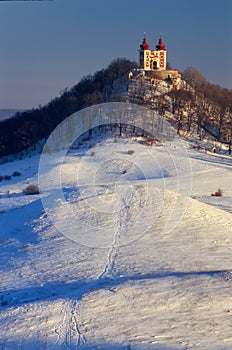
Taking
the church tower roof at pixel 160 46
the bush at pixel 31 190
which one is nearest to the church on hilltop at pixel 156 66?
the church tower roof at pixel 160 46

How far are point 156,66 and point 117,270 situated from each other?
196 feet

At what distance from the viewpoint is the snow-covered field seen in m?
10.6

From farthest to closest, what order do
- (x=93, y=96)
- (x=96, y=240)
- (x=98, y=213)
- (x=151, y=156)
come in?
(x=93, y=96), (x=151, y=156), (x=98, y=213), (x=96, y=240)

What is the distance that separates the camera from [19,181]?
116 ft

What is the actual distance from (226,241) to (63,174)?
18487 mm

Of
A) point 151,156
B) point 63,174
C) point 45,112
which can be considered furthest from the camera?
point 45,112

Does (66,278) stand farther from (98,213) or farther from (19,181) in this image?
(19,181)

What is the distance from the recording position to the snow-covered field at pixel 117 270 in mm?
10562

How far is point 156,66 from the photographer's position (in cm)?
7006

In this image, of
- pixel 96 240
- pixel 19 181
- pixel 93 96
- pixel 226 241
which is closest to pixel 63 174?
pixel 19 181

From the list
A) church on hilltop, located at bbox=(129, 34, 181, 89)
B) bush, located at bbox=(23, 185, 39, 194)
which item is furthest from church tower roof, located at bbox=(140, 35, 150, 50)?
bush, located at bbox=(23, 185, 39, 194)

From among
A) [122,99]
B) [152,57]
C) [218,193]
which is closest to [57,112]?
[122,99]

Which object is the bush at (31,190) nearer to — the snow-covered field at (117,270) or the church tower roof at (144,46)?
the snow-covered field at (117,270)

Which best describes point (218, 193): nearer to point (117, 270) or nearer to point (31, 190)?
point (31, 190)
